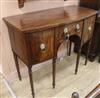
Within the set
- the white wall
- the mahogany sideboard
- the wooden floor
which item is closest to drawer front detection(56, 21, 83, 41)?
the mahogany sideboard

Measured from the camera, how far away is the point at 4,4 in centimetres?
150

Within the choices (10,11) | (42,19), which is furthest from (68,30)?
(10,11)

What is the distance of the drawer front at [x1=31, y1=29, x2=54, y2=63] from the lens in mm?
1341

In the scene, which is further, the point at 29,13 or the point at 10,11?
the point at 29,13

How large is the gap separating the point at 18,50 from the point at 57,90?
716 mm

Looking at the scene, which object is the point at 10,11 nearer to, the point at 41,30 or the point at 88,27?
the point at 41,30

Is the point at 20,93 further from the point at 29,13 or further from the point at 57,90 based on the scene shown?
the point at 29,13

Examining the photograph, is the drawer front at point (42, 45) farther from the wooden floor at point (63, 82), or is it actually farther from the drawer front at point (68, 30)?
the wooden floor at point (63, 82)

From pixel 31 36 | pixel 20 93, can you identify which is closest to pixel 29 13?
pixel 31 36

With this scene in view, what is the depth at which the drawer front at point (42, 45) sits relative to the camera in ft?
4.40

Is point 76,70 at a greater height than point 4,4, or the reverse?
point 4,4

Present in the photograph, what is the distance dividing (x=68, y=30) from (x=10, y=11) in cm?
66

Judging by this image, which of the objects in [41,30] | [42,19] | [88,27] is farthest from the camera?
[88,27]

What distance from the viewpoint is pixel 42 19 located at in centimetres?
151
